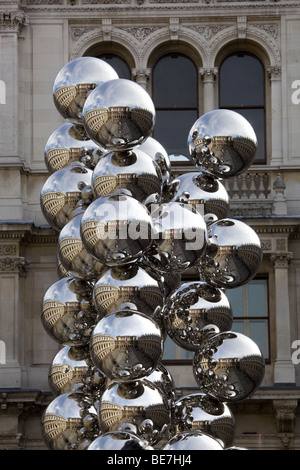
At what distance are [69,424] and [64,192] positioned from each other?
1304 mm

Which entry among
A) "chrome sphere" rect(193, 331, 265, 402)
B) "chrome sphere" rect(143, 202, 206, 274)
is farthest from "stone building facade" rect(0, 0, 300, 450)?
"chrome sphere" rect(143, 202, 206, 274)

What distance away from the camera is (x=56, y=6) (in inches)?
842

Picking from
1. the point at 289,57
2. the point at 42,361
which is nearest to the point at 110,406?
the point at 42,361

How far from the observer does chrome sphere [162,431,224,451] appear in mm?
5723

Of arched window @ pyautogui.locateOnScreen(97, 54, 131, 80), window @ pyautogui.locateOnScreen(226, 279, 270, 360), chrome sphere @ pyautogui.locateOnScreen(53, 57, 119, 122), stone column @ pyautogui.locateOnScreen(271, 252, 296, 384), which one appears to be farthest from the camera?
arched window @ pyautogui.locateOnScreen(97, 54, 131, 80)

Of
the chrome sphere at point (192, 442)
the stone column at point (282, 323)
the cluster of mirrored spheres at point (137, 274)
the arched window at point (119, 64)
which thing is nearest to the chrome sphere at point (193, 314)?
the cluster of mirrored spheres at point (137, 274)

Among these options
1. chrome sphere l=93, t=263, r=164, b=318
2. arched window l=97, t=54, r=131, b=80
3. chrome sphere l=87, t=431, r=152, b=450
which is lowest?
chrome sphere l=87, t=431, r=152, b=450

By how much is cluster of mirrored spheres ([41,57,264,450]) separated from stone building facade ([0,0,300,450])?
1255 centimetres

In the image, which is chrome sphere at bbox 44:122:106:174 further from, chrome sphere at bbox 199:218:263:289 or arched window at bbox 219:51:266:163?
arched window at bbox 219:51:266:163

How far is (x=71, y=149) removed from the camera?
24.5 feet

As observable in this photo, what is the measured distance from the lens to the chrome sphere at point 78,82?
7301mm

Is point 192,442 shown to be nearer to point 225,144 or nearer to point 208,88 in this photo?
point 225,144

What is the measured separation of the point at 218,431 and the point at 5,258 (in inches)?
549

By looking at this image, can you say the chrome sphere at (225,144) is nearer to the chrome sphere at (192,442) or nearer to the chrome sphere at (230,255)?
the chrome sphere at (230,255)
